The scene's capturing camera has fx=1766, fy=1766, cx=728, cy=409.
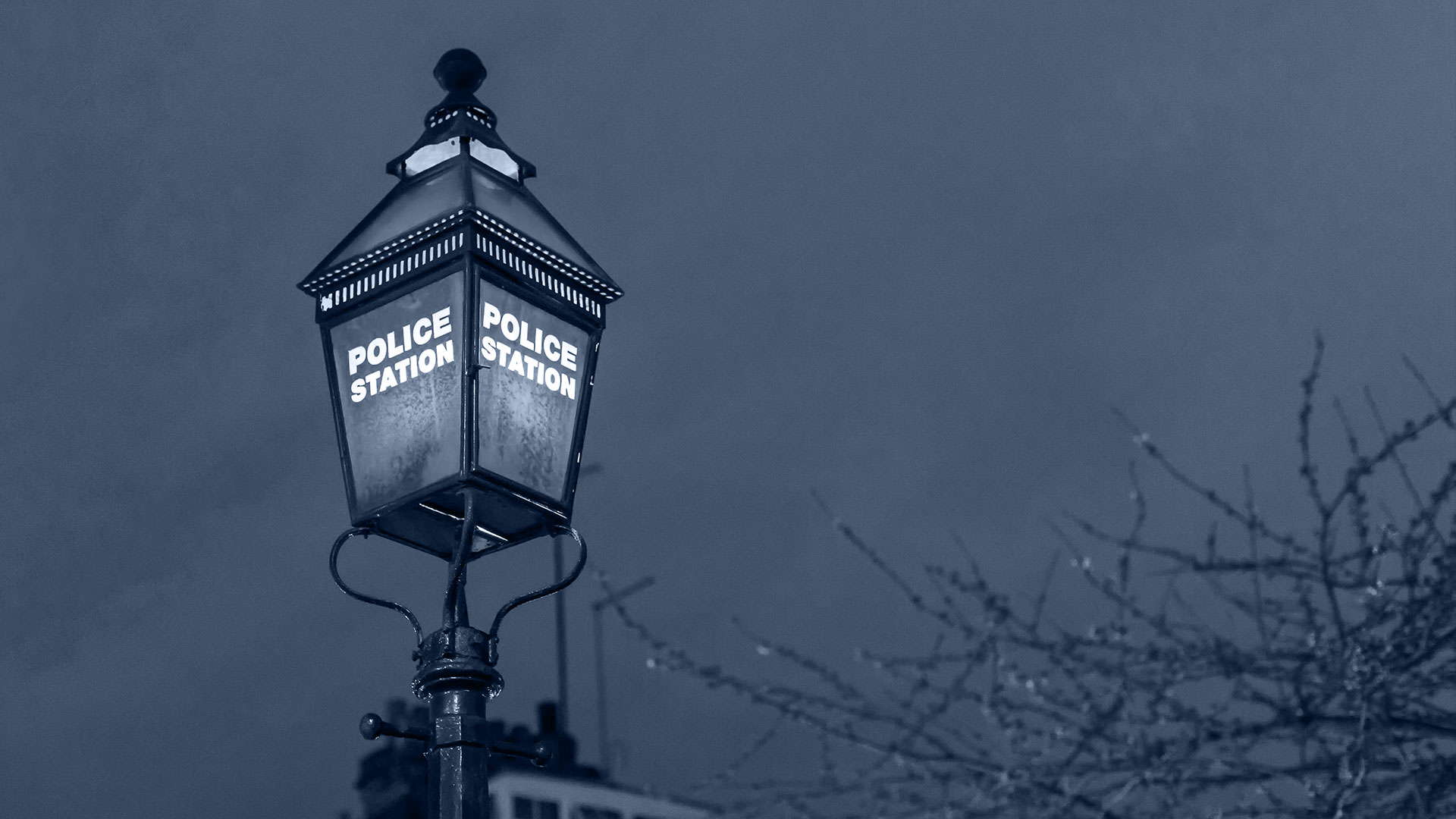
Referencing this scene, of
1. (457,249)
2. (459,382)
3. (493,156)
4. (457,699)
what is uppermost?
(493,156)

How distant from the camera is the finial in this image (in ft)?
16.3

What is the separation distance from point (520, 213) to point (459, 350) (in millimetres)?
479

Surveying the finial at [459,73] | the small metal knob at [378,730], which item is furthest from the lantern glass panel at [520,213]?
the small metal knob at [378,730]

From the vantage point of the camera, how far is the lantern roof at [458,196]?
14.8 feet

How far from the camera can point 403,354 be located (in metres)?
Result: 4.43

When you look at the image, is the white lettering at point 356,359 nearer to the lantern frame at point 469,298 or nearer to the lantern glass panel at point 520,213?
the lantern frame at point 469,298

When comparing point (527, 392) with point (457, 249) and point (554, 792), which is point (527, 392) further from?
point (554, 792)

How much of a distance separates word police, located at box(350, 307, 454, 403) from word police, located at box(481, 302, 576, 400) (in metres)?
0.10

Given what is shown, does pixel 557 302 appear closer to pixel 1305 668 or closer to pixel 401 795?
pixel 1305 668

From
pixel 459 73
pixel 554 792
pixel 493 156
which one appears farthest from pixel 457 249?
pixel 554 792

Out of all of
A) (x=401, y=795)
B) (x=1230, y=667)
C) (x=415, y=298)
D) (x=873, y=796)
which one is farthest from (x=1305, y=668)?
(x=401, y=795)

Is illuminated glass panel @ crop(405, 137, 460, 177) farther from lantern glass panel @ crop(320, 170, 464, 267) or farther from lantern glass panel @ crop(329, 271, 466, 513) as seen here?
lantern glass panel @ crop(329, 271, 466, 513)

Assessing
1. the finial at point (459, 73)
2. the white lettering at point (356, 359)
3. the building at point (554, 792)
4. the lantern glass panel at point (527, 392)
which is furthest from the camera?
the building at point (554, 792)

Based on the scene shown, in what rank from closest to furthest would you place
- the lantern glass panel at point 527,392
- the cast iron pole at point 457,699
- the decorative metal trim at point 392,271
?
the cast iron pole at point 457,699 → the lantern glass panel at point 527,392 → the decorative metal trim at point 392,271
